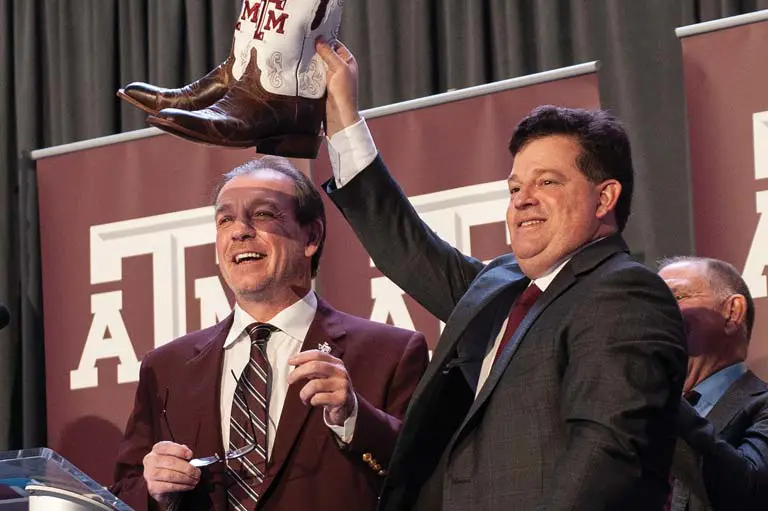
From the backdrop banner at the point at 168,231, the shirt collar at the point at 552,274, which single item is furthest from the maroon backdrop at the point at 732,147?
the shirt collar at the point at 552,274

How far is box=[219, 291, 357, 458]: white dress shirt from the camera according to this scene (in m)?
2.42

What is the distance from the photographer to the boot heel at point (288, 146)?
80.4 inches

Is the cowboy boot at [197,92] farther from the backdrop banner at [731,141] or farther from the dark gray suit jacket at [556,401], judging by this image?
the backdrop banner at [731,141]

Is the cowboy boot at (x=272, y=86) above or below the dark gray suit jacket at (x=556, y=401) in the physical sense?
above

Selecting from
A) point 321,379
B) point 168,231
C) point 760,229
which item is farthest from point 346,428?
point 168,231

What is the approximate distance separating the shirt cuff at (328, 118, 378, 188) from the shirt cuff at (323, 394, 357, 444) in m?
0.37

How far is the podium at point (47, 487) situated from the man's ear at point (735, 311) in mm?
1636

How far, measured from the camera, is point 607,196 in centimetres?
200

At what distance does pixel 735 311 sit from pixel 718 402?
28cm

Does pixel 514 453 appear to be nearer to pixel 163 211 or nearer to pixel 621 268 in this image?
pixel 621 268

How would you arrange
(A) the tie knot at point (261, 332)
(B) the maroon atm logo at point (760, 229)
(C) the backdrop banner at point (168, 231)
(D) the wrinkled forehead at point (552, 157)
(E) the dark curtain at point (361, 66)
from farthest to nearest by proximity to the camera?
(E) the dark curtain at point (361, 66), (C) the backdrop banner at point (168, 231), (B) the maroon atm logo at point (760, 229), (A) the tie knot at point (261, 332), (D) the wrinkled forehead at point (552, 157)

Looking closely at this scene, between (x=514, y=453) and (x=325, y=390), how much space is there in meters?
0.37

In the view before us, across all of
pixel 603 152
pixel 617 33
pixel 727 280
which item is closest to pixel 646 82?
pixel 617 33

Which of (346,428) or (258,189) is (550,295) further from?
(258,189)
